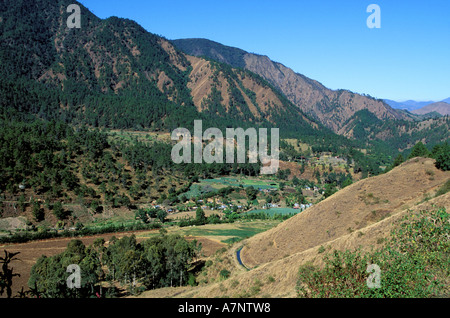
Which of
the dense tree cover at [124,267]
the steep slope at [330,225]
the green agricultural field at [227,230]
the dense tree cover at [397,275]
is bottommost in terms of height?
the green agricultural field at [227,230]

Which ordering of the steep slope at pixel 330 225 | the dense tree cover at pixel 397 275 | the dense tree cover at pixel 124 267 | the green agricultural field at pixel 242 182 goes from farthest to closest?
the green agricultural field at pixel 242 182 < the dense tree cover at pixel 124 267 < the steep slope at pixel 330 225 < the dense tree cover at pixel 397 275

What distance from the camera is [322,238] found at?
41.9m

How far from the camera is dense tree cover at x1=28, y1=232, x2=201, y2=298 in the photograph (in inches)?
1330

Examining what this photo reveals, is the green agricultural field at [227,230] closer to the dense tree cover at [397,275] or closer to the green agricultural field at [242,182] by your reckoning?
the green agricultural field at [242,182]

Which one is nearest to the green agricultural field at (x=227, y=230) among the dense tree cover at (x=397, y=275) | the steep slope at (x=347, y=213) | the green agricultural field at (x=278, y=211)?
the green agricultural field at (x=278, y=211)

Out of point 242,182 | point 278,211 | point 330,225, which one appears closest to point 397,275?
point 330,225

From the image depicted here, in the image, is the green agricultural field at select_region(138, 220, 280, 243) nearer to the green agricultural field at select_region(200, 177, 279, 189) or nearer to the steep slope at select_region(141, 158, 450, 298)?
the steep slope at select_region(141, 158, 450, 298)

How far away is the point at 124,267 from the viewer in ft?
125

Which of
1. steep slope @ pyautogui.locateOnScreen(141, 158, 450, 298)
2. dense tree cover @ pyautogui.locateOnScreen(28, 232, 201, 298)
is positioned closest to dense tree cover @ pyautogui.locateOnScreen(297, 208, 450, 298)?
steep slope @ pyautogui.locateOnScreen(141, 158, 450, 298)

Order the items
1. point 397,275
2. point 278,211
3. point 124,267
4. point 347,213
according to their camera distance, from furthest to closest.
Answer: point 278,211 → point 347,213 → point 124,267 → point 397,275

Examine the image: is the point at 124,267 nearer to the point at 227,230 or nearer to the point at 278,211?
the point at 227,230

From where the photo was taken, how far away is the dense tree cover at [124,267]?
33.8 metres
